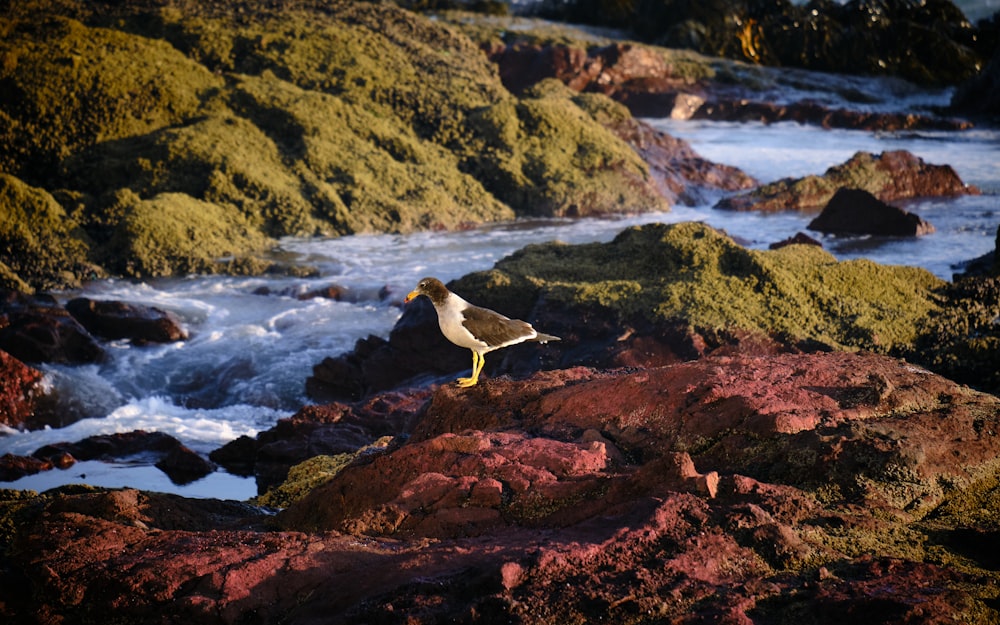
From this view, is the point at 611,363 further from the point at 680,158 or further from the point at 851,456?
the point at 680,158

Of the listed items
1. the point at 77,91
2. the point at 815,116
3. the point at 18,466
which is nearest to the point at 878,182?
the point at 815,116

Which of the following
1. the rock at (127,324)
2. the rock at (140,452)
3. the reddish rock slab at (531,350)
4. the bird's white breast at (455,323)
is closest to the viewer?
the bird's white breast at (455,323)

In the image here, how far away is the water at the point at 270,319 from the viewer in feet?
23.8

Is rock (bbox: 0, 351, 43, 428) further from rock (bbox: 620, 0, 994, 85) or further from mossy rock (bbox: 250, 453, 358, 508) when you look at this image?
rock (bbox: 620, 0, 994, 85)

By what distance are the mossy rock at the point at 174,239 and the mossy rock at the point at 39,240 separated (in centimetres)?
35

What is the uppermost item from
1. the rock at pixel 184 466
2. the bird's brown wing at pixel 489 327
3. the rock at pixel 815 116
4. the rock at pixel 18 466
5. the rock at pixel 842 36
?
the rock at pixel 842 36

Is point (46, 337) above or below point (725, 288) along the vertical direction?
below

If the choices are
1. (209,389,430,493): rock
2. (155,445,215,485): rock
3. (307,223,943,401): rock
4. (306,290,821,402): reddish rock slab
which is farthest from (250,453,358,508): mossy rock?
(307,223,943,401): rock

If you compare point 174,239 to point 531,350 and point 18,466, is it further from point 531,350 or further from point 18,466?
point 531,350

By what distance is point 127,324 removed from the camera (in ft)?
29.0

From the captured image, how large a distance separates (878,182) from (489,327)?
12.5 meters

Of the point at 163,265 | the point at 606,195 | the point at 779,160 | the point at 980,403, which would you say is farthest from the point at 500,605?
the point at 779,160

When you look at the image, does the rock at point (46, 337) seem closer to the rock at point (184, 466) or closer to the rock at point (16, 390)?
the rock at point (16, 390)

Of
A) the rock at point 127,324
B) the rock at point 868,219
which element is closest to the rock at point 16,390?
the rock at point 127,324
